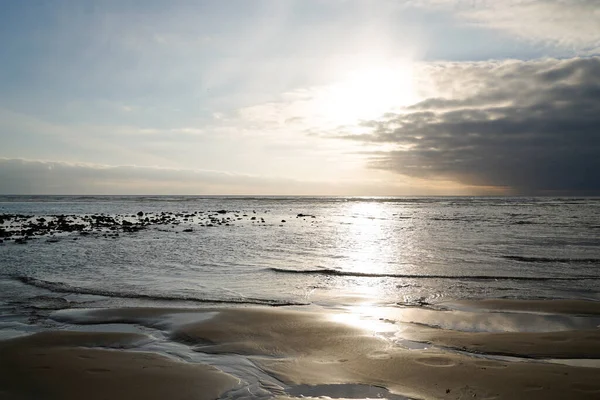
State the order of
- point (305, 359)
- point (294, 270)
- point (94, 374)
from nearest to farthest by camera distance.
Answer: point (94, 374), point (305, 359), point (294, 270)

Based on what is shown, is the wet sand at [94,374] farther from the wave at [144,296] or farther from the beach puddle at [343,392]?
the wave at [144,296]

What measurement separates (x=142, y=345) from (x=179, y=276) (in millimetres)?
8694

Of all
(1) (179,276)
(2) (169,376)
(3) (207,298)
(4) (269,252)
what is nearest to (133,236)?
(4) (269,252)

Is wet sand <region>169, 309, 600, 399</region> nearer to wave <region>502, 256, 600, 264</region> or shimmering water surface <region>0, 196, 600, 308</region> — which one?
shimmering water surface <region>0, 196, 600, 308</region>

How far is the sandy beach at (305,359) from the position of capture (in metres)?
6.75

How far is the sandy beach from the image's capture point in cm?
675

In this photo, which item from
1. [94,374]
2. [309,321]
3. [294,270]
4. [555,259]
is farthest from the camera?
[555,259]

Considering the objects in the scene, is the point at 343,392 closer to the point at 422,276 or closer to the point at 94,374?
the point at 94,374

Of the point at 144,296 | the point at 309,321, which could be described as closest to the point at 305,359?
the point at 309,321

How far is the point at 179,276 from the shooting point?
1769 cm

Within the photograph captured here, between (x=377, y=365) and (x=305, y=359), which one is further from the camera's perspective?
(x=305, y=359)

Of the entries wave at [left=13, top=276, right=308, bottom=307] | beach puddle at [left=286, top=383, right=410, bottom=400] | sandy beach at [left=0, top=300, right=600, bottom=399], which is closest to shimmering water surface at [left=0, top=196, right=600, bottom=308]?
wave at [left=13, top=276, right=308, bottom=307]

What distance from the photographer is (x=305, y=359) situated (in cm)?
826

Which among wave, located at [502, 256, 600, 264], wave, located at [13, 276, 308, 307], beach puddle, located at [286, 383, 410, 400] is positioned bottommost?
wave, located at [13, 276, 308, 307]
